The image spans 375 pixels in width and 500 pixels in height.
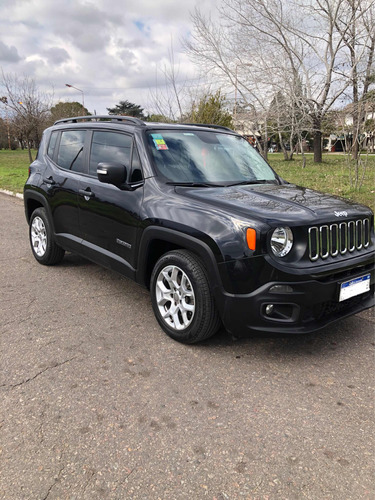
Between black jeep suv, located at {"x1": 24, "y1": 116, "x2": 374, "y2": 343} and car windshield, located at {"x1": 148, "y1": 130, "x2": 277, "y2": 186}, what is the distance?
1 cm

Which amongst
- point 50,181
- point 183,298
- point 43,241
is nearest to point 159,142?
point 183,298

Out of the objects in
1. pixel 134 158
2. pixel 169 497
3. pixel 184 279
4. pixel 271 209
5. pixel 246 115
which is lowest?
pixel 169 497

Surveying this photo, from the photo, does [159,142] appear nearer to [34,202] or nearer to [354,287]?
[354,287]

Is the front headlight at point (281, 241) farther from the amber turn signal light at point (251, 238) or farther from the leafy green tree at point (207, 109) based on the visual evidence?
the leafy green tree at point (207, 109)

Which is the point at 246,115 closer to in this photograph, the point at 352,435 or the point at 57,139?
the point at 57,139

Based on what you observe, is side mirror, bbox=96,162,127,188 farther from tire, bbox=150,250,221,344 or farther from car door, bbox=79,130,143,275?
tire, bbox=150,250,221,344

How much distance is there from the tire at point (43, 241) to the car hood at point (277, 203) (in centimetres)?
231

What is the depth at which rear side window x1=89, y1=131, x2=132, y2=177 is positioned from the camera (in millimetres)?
3971

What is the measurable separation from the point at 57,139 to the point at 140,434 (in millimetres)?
3882

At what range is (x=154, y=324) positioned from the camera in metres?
3.78

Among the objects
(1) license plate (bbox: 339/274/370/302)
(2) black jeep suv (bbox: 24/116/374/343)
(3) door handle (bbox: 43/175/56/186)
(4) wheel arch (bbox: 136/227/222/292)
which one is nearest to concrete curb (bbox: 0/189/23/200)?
(3) door handle (bbox: 43/175/56/186)

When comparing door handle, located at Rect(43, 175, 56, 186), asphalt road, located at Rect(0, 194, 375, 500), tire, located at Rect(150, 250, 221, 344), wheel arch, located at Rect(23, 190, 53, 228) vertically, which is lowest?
asphalt road, located at Rect(0, 194, 375, 500)

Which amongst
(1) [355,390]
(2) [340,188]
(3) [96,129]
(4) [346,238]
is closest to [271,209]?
(4) [346,238]

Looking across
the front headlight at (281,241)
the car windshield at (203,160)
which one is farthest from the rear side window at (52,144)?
the front headlight at (281,241)
